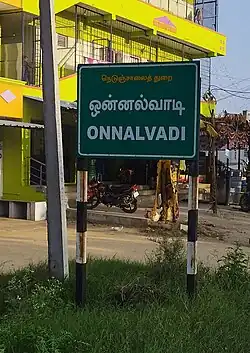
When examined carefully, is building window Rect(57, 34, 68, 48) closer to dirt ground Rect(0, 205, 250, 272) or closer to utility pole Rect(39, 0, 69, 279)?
dirt ground Rect(0, 205, 250, 272)

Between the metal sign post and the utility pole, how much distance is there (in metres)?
Answer: 0.78

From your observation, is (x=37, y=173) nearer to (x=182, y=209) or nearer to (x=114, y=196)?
(x=114, y=196)

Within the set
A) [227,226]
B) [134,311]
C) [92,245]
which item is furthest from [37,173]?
[134,311]

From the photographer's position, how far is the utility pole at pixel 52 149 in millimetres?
7148

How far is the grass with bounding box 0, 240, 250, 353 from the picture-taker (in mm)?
4555

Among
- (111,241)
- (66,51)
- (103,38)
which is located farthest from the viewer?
(103,38)

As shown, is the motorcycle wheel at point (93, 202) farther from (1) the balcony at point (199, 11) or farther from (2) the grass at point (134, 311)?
(1) the balcony at point (199, 11)

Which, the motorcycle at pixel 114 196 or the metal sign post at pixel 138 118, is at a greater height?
the metal sign post at pixel 138 118

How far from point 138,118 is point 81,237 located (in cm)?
134

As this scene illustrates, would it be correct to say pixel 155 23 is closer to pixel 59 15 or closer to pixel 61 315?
pixel 59 15

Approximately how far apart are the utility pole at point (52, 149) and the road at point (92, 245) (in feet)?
6.78

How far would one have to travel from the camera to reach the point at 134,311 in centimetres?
561

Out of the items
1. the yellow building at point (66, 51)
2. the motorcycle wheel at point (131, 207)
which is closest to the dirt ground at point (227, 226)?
the motorcycle wheel at point (131, 207)

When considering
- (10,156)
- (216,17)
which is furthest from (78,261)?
(216,17)
